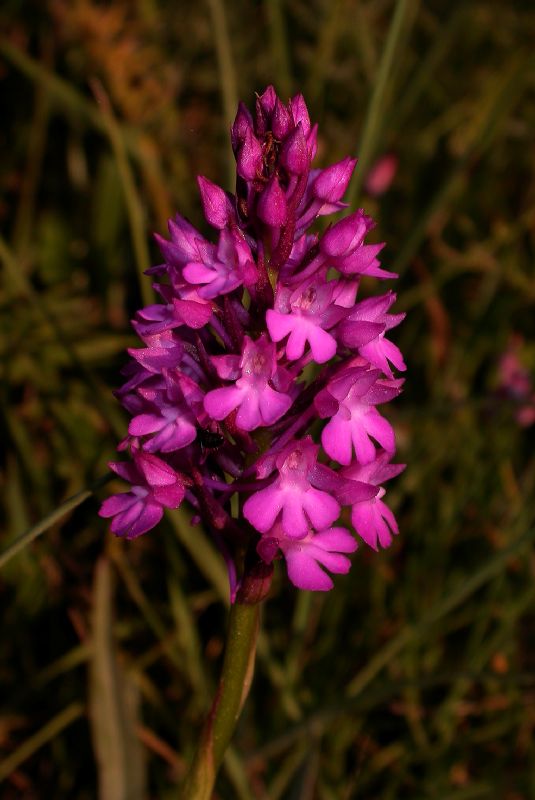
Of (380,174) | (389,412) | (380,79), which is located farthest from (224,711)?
(380,174)

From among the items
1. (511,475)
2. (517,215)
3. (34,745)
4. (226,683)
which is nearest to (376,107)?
(226,683)

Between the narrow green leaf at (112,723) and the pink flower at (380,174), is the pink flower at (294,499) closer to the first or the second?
the narrow green leaf at (112,723)

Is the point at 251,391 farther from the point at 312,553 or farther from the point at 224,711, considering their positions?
the point at 224,711

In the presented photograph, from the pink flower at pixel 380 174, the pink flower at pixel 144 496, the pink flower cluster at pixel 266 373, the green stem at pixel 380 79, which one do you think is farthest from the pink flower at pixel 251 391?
the pink flower at pixel 380 174

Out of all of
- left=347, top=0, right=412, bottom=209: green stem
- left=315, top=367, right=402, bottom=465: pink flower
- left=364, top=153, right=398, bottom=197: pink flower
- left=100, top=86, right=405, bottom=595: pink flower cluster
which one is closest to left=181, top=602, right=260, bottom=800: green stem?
left=100, top=86, right=405, bottom=595: pink flower cluster

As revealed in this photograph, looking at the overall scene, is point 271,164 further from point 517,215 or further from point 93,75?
point 517,215

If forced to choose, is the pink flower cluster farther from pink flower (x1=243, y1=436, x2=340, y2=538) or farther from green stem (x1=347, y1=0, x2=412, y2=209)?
green stem (x1=347, y1=0, x2=412, y2=209)
